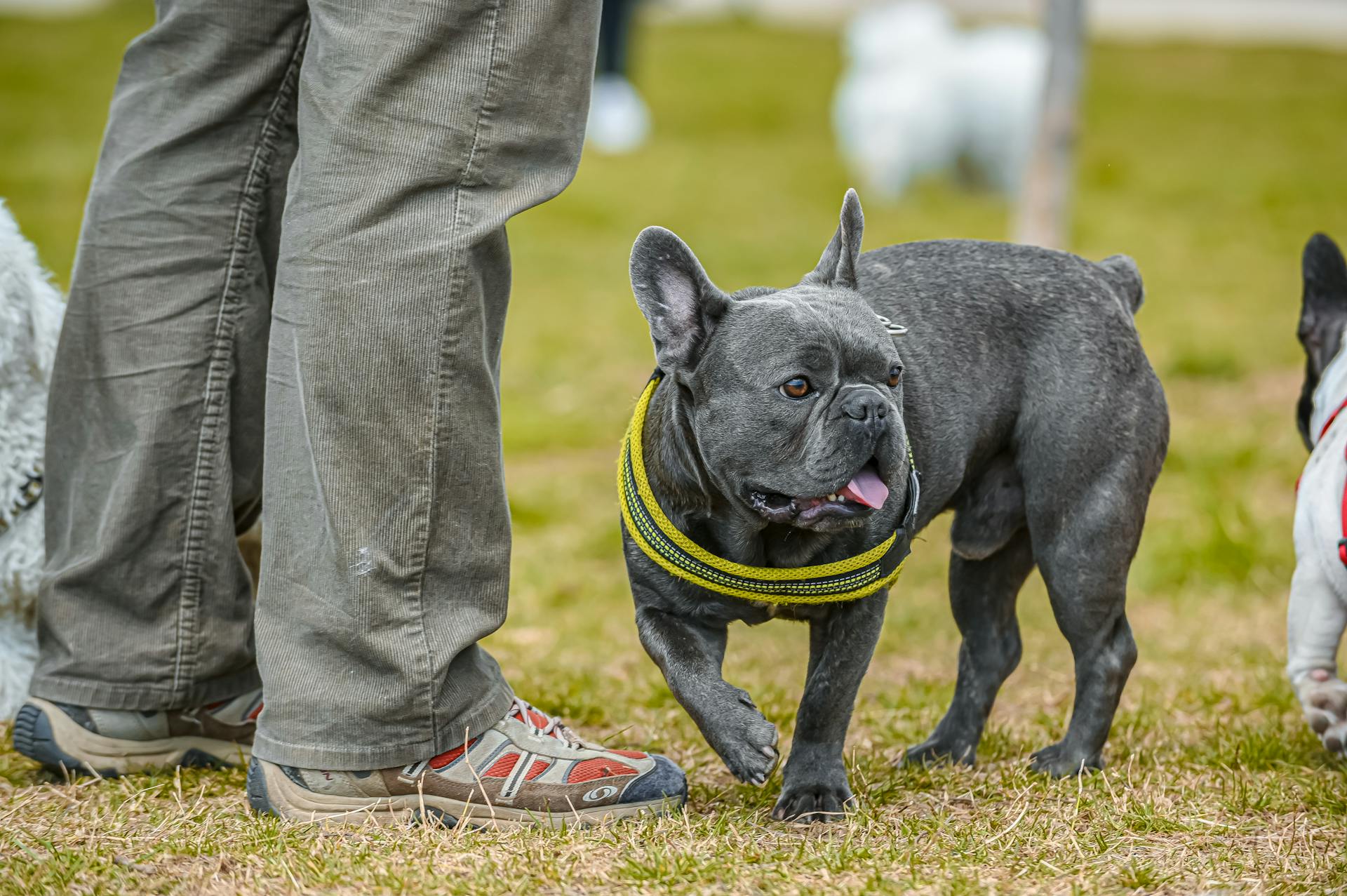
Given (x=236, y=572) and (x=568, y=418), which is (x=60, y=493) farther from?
(x=568, y=418)

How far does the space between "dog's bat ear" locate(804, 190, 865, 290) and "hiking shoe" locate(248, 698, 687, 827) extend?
1.05 m

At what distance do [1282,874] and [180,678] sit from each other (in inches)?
84.7

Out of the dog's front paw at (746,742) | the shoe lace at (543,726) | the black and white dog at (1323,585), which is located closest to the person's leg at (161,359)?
the shoe lace at (543,726)

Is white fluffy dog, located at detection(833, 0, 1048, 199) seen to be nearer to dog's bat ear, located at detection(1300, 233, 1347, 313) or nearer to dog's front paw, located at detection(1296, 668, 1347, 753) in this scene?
dog's bat ear, located at detection(1300, 233, 1347, 313)

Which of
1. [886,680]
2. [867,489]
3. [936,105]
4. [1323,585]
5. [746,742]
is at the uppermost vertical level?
[936,105]

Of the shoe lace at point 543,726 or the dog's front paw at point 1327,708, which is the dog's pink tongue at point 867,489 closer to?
the shoe lace at point 543,726

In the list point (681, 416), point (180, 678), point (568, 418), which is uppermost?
point (681, 416)

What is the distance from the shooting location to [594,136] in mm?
16156

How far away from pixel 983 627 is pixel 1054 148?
15.2 feet

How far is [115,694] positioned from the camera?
9.59ft

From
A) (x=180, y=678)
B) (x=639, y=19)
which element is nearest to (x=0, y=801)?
(x=180, y=678)

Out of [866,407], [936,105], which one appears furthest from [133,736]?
[936,105]

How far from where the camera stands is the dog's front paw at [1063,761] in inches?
121

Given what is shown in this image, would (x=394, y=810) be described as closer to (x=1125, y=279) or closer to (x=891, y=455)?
(x=891, y=455)
